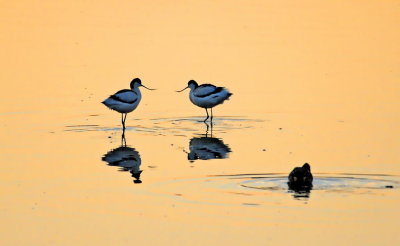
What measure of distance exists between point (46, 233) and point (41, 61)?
53.3 feet

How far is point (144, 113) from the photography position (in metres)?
23.7

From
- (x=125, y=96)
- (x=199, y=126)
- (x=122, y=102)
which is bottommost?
(x=199, y=126)

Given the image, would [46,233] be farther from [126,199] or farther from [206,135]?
[206,135]

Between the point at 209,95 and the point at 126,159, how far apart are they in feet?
19.9

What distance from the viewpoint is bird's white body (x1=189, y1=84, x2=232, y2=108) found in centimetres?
2383

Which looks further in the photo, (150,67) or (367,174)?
(150,67)

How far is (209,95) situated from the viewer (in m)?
23.8

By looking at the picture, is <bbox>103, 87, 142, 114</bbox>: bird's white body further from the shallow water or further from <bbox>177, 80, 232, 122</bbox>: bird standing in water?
<bbox>177, 80, 232, 122</bbox>: bird standing in water

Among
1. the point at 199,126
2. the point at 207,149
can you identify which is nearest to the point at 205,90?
the point at 199,126

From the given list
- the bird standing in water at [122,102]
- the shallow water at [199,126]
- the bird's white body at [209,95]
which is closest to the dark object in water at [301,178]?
the shallow water at [199,126]

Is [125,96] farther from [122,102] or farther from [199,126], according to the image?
[199,126]

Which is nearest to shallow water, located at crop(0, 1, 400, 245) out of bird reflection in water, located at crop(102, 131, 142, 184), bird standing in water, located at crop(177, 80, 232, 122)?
bird reflection in water, located at crop(102, 131, 142, 184)

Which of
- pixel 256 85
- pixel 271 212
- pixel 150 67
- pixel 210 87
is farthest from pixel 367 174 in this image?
pixel 150 67

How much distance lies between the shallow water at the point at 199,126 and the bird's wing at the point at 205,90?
0.52m
